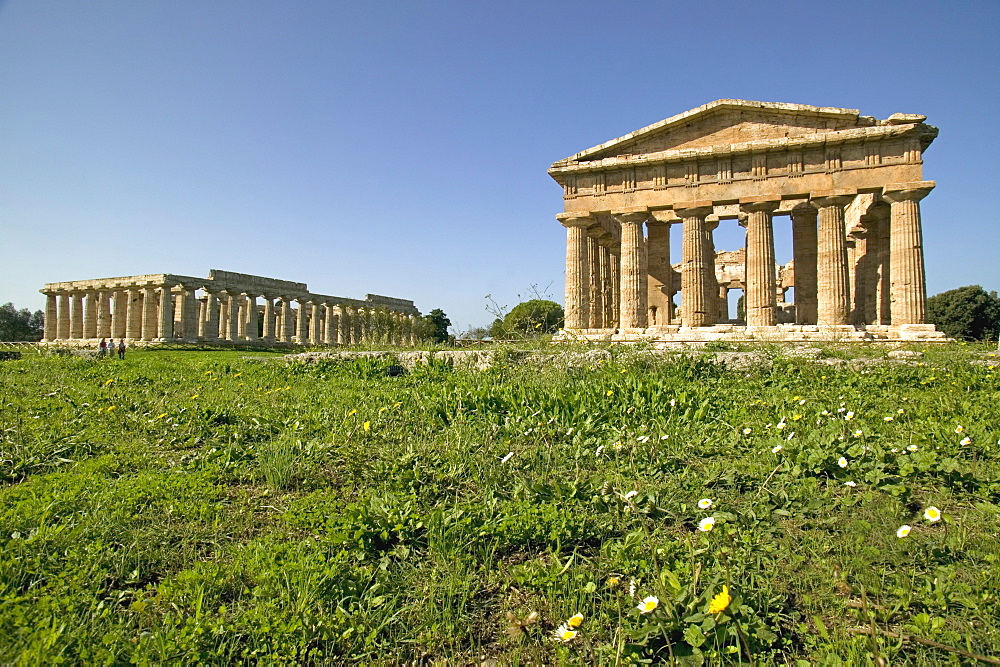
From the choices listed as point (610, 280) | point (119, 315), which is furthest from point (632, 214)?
point (119, 315)

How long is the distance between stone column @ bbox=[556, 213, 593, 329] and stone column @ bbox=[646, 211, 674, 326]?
3.93m

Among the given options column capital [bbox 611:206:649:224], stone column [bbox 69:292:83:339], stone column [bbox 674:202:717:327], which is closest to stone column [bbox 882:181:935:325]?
stone column [bbox 674:202:717:327]

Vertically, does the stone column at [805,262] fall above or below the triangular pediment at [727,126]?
below

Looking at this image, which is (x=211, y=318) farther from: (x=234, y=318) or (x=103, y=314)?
(x=103, y=314)

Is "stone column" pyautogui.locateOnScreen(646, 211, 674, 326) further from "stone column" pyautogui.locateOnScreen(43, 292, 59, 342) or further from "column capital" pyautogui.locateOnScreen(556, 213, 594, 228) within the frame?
"stone column" pyautogui.locateOnScreen(43, 292, 59, 342)

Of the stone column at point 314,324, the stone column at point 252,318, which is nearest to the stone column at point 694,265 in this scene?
the stone column at point 252,318

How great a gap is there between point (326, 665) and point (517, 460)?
245 centimetres

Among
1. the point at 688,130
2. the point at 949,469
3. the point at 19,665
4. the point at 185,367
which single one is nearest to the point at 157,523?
the point at 19,665

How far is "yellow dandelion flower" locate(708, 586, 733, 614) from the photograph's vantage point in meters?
2.49

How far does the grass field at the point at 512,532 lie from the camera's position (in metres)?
2.59

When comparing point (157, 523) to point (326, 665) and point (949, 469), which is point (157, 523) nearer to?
point (326, 665)

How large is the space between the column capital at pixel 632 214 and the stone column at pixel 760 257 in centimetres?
355

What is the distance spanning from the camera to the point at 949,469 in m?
3.95

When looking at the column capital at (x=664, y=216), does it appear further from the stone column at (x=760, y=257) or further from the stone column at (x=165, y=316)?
the stone column at (x=165, y=316)
